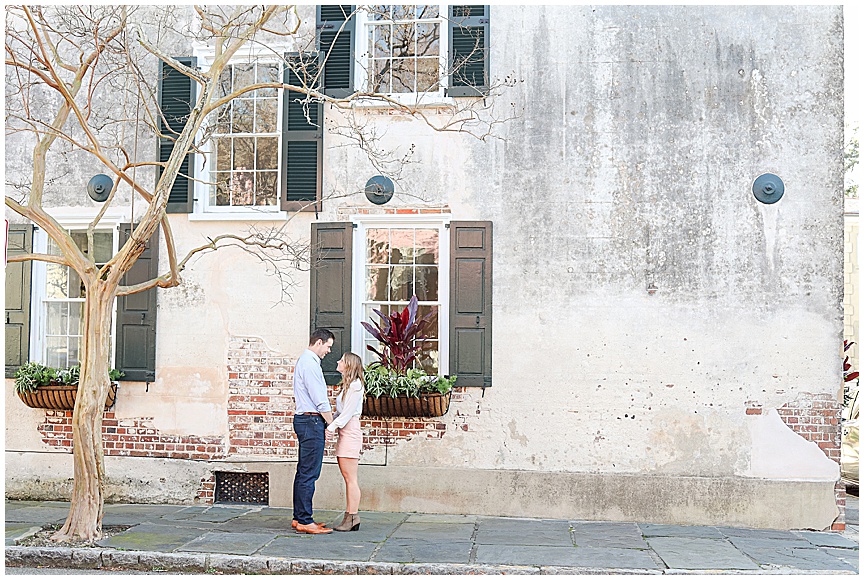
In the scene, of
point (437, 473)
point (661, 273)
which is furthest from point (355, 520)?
point (661, 273)

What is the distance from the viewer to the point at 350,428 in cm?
772

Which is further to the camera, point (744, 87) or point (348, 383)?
point (744, 87)

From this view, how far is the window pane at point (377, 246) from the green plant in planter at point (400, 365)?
655 mm

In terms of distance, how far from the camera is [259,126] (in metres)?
9.36

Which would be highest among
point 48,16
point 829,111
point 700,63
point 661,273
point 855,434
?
point 48,16

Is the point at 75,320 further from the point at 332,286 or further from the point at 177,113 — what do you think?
the point at 332,286

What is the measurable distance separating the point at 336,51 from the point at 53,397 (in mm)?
4678

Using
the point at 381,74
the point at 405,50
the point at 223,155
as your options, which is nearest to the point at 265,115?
the point at 223,155

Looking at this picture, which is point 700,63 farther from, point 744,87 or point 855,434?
point 855,434

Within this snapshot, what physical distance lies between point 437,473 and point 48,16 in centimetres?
645

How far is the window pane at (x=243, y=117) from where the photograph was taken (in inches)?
369

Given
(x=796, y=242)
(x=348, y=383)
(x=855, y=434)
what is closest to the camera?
(x=348, y=383)

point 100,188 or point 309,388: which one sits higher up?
point 100,188

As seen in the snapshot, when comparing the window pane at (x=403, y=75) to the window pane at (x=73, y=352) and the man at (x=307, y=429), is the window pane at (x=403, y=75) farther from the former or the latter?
the window pane at (x=73, y=352)
